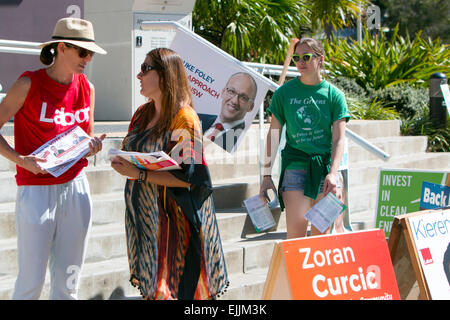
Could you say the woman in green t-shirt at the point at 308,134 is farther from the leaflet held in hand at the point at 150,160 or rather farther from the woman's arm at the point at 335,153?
the leaflet held in hand at the point at 150,160

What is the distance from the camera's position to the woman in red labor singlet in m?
3.48

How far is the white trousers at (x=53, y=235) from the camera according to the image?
137 inches

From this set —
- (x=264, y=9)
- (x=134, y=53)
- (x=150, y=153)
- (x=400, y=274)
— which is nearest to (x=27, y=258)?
(x=150, y=153)

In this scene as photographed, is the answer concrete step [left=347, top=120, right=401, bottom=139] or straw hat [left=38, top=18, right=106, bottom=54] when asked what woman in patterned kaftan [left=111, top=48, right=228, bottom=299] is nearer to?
straw hat [left=38, top=18, right=106, bottom=54]

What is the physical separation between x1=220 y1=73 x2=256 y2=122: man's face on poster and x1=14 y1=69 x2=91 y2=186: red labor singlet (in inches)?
79.1

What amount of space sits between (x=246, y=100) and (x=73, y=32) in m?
2.14

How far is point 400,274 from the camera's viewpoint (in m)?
4.09

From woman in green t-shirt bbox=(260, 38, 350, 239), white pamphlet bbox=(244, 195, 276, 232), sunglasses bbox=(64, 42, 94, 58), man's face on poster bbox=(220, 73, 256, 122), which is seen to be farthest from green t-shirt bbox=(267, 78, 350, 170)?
sunglasses bbox=(64, 42, 94, 58)

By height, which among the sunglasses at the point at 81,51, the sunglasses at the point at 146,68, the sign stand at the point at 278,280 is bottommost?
the sign stand at the point at 278,280

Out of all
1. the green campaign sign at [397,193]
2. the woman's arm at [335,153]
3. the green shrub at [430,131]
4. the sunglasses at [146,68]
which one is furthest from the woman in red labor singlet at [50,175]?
the green shrub at [430,131]

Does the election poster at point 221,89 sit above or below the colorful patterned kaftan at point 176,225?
above

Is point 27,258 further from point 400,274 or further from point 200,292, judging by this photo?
point 400,274

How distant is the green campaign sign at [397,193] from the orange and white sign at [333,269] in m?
2.52

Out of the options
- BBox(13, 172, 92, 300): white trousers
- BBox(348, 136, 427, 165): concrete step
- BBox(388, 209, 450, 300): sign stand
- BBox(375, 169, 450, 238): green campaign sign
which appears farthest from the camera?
BBox(348, 136, 427, 165): concrete step
